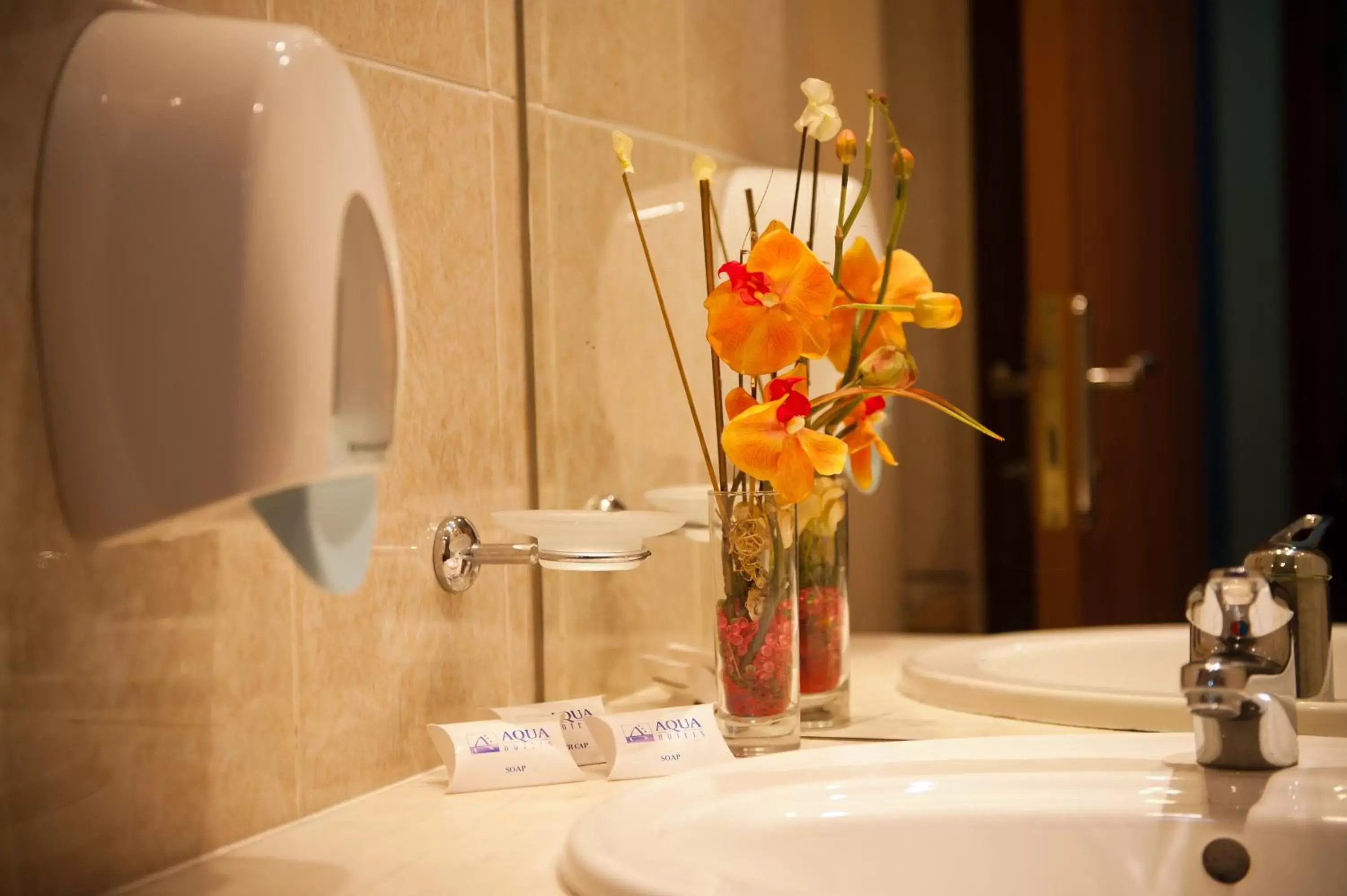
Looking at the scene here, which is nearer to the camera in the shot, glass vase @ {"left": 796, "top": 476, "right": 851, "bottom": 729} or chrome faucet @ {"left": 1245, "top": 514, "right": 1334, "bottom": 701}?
chrome faucet @ {"left": 1245, "top": 514, "right": 1334, "bottom": 701}

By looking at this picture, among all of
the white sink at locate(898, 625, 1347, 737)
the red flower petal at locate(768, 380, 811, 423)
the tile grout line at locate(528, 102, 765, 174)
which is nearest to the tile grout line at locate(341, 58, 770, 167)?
the tile grout line at locate(528, 102, 765, 174)

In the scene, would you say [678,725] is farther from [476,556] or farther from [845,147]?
[845,147]

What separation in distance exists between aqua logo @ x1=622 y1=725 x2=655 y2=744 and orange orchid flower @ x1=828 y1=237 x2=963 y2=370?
0.33 m

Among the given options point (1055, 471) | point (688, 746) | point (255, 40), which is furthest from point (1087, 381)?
point (255, 40)

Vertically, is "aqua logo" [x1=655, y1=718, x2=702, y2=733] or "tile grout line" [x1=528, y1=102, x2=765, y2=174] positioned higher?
"tile grout line" [x1=528, y1=102, x2=765, y2=174]

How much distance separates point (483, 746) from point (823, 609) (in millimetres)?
290

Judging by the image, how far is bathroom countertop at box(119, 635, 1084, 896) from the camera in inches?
27.2

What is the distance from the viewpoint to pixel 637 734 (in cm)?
90

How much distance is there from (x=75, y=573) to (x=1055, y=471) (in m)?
0.72

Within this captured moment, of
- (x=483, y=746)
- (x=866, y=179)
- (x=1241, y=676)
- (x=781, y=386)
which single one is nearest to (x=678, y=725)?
(x=483, y=746)

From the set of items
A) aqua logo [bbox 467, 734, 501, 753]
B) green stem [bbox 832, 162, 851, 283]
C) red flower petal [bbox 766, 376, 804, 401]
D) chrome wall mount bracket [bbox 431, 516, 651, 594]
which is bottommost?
aqua logo [bbox 467, 734, 501, 753]

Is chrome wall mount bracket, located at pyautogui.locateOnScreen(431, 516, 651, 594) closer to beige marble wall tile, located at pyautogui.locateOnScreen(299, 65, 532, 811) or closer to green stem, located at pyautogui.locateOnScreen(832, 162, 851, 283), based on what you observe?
beige marble wall tile, located at pyautogui.locateOnScreen(299, 65, 532, 811)

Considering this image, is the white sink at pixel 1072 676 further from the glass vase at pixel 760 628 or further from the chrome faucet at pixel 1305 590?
the glass vase at pixel 760 628

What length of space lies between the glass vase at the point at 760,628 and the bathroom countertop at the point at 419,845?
5 centimetres
